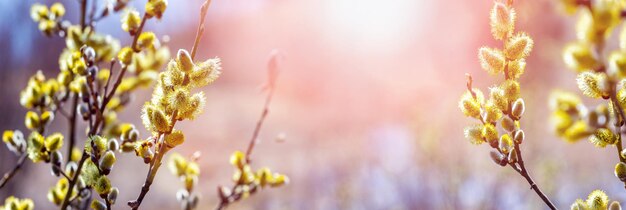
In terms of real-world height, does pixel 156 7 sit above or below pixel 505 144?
above

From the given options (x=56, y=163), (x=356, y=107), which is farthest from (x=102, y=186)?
(x=356, y=107)

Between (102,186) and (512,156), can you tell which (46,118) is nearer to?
(102,186)

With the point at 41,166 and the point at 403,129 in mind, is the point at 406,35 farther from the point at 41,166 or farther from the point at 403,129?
the point at 41,166

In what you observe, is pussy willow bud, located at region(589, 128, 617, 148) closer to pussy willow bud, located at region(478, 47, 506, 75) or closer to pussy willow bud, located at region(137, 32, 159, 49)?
pussy willow bud, located at region(478, 47, 506, 75)

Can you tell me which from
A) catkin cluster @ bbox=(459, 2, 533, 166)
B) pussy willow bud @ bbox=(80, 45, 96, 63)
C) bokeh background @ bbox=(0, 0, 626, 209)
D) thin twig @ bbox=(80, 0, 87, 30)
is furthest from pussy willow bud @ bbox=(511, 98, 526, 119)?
bokeh background @ bbox=(0, 0, 626, 209)

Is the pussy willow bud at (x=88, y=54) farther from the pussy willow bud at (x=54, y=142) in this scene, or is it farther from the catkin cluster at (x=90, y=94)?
the pussy willow bud at (x=54, y=142)

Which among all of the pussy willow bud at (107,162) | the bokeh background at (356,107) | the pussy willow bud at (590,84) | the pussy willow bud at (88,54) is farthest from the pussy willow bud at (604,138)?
the bokeh background at (356,107)
